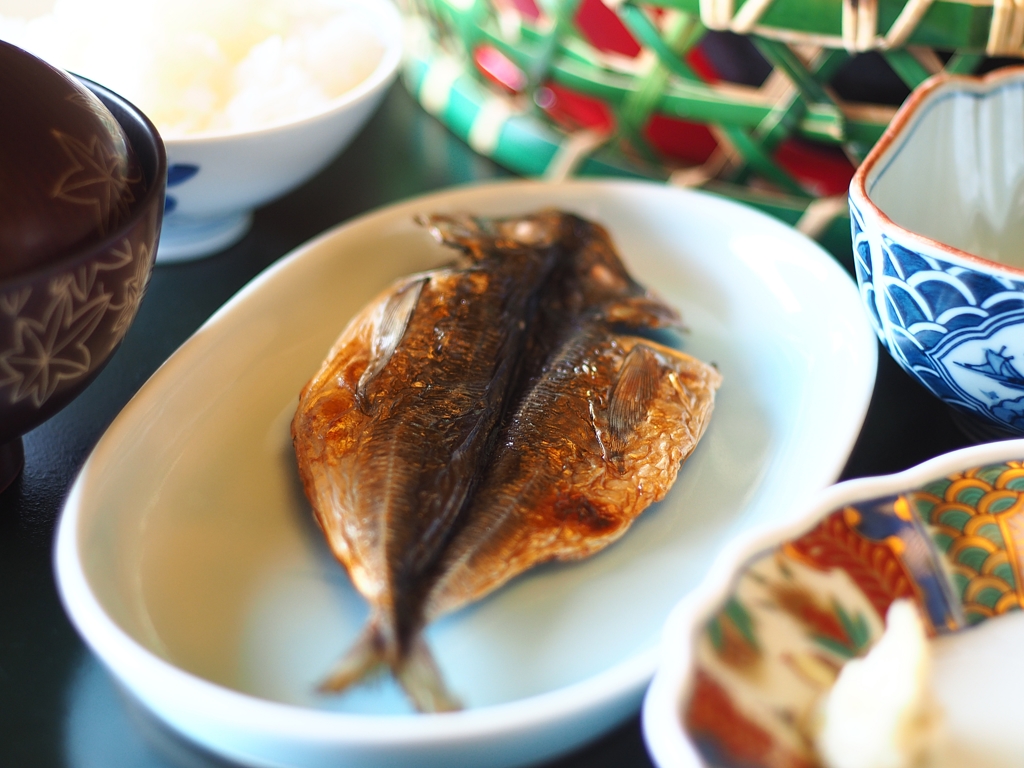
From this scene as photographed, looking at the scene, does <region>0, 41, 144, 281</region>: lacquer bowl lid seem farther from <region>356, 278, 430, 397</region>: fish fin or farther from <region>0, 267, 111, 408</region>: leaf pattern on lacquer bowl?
<region>356, 278, 430, 397</region>: fish fin

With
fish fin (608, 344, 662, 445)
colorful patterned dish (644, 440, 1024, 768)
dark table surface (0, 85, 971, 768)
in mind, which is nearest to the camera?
colorful patterned dish (644, 440, 1024, 768)

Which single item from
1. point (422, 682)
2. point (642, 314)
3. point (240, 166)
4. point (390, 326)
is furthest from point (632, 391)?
point (240, 166)

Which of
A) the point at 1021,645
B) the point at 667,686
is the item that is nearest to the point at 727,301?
the point at 1021,645

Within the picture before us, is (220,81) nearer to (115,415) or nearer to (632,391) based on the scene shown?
(115,415)

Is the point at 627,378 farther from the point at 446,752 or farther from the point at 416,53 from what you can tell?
the point at 416,53

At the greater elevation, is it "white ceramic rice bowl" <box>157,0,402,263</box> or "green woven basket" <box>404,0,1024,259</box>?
"green woven basket" <box>404,0,1024,259</box>

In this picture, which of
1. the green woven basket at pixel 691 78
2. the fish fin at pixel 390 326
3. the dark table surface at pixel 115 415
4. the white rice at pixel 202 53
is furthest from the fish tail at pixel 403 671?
the green woven basket at pixel 691 78

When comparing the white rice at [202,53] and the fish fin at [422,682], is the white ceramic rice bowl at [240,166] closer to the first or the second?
the white rice at [202,53]

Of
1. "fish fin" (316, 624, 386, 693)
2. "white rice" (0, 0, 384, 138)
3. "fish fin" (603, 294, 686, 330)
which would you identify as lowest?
"fish fin" (316, 624, 386, 693)

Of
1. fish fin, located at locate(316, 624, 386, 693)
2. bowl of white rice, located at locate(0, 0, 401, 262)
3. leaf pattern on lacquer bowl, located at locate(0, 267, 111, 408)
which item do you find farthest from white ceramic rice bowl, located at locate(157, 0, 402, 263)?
fish fin, located at locate(316, 624, 386, 693)
